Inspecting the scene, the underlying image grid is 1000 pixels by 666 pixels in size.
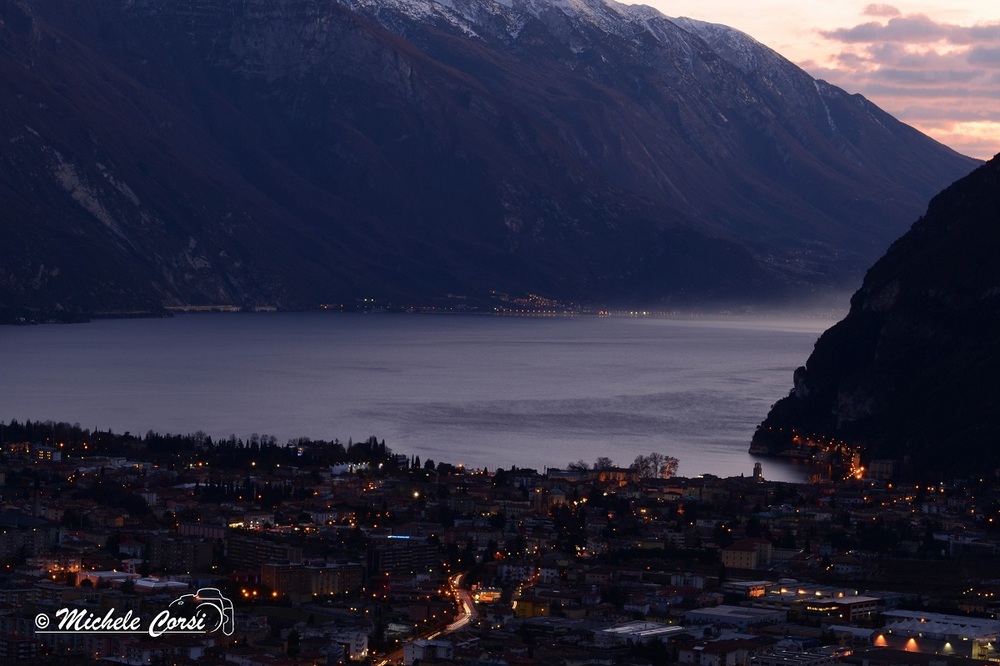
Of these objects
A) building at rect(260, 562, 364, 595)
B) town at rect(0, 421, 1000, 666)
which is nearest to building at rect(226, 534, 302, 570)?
town at rect(0, 421, 1000, 666)

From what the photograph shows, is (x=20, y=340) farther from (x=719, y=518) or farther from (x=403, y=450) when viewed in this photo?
(x=719, y=518)

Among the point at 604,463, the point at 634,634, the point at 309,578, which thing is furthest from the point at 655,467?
the point at 634,634

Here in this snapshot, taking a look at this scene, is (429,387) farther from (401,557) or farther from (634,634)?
(634,634)

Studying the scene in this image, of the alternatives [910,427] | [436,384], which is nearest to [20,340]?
[436,384]

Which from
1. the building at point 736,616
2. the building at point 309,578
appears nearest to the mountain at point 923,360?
the building at point 736,616

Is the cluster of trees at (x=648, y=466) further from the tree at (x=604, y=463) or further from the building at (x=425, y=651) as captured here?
the building at (x=425, y=651)

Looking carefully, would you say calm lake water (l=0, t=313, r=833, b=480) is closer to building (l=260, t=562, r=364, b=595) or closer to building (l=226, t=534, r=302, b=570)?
building (l=226, t=534, r=302, b=570)
